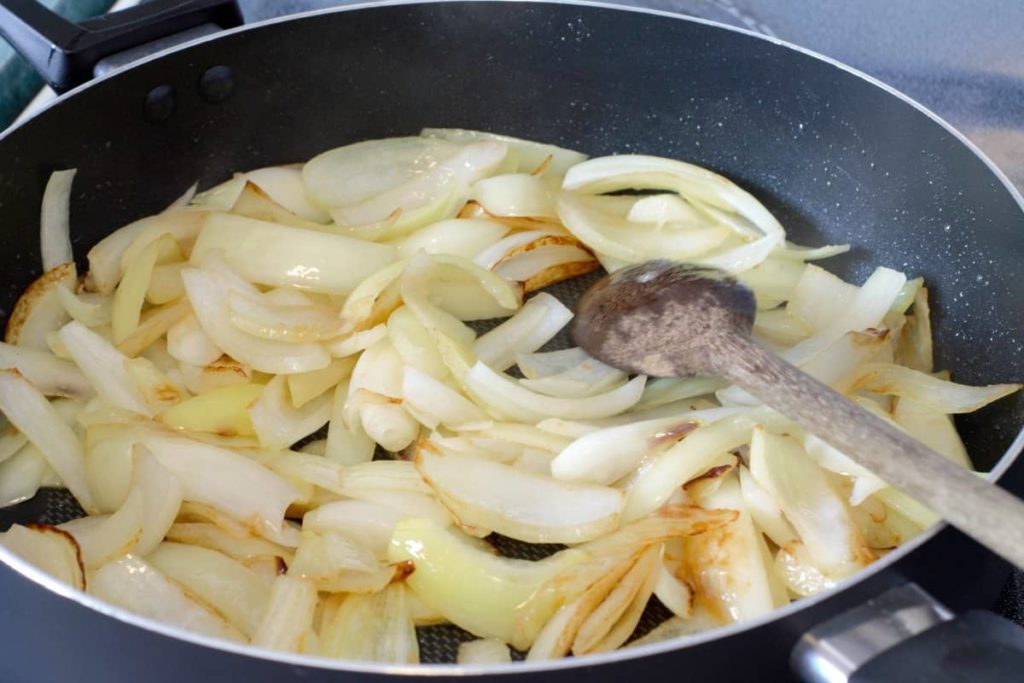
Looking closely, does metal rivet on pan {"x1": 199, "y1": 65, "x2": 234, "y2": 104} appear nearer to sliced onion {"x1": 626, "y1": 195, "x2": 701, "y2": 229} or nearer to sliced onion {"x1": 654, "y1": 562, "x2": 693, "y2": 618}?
sliced onion {"x1": 626, "y1": 195, "x2": 701, "y2": 229}

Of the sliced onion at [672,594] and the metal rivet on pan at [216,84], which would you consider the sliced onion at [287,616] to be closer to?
the sliced onion at [672,594]

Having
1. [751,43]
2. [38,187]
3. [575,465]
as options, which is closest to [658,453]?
[575,465]

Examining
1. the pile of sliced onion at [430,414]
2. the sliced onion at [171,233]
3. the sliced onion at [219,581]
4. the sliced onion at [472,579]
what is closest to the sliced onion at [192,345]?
the pile of sliced onion at [430,414]

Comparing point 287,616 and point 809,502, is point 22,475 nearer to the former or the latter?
point 287,616

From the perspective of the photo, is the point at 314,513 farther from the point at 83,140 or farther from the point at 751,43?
the point at 751,43

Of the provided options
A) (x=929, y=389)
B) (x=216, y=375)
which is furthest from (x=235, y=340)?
A: (x=929, y=389)

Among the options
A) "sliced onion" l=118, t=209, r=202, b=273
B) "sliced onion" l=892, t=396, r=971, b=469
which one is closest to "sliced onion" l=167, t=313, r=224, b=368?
"sliced onion" l=118, t=209, r=202, b=273
